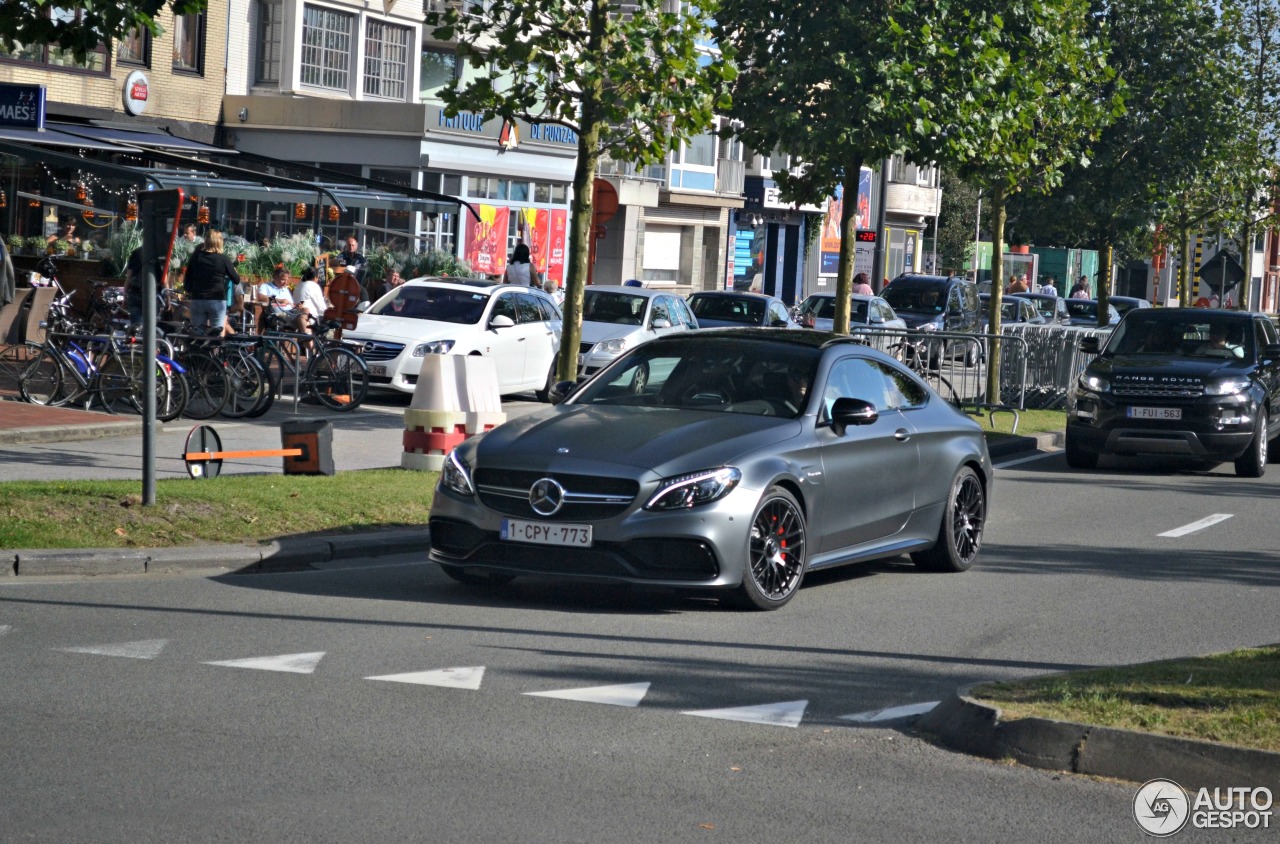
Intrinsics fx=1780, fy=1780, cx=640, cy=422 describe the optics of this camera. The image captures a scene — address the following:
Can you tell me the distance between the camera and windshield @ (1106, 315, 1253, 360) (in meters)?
19.6

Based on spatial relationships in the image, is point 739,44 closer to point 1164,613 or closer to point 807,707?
point 1164,613

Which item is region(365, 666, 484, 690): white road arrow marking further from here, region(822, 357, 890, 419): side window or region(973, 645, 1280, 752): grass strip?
region(822, 357, 890, 419): side window

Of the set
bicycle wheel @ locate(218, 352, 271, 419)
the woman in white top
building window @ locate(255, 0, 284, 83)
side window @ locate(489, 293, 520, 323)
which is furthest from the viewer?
building window @ locate(255, 0, 284, 83)

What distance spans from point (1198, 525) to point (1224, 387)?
4193 millimetres

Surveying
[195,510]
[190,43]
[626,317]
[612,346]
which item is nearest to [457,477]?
[195,510]

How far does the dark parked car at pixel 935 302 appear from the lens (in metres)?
39.1

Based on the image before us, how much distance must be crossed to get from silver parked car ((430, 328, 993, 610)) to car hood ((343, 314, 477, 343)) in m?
10.8

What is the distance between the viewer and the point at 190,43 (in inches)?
1388

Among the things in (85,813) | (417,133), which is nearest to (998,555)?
(85,813)

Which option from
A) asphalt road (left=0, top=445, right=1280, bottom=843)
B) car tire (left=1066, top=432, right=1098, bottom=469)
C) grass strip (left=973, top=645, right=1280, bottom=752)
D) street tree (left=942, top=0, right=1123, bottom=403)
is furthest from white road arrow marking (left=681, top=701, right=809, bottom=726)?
street tree (left=942, top=0, right=1123, bottom=403)

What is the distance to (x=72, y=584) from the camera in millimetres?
9789

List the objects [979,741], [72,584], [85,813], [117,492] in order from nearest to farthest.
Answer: [85,813] < [979,741] < [72,584] < [117,492]

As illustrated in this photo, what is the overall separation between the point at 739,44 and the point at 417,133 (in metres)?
16.0

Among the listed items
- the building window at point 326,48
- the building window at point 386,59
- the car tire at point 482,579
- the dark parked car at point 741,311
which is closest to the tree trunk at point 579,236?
the car tire at point 482,579
